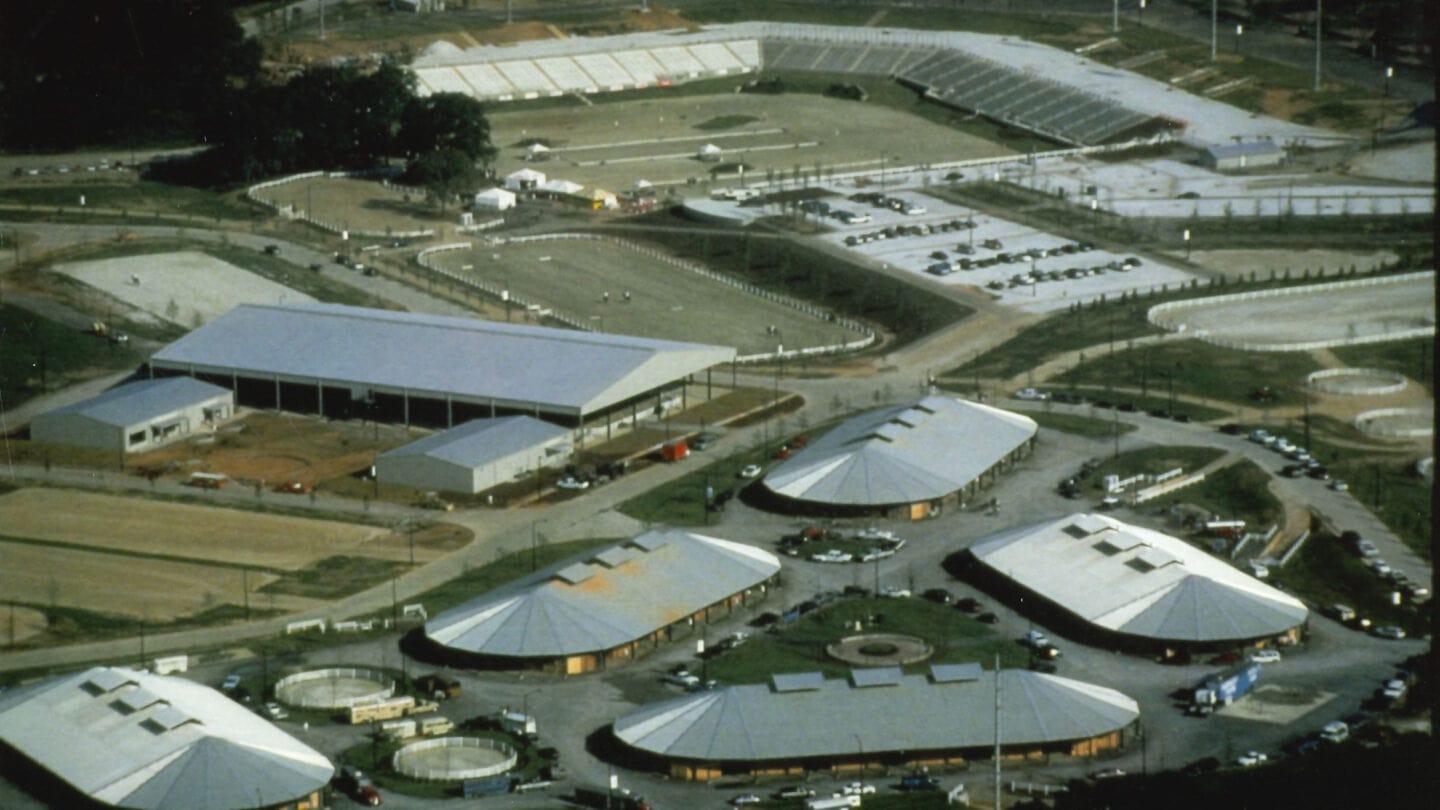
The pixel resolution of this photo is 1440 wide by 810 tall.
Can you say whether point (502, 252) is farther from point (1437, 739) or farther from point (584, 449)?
point (1437, 739)

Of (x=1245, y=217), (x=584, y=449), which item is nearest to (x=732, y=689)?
(x=584, y=449)

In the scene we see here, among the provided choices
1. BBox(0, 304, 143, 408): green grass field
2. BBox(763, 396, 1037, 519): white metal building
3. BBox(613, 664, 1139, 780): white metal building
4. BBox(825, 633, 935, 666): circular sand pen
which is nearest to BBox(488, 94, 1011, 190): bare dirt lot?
BBox(0, 304, 143, 408): green grass field

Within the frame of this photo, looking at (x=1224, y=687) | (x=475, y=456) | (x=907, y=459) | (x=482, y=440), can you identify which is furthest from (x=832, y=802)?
(x=482, y=440)

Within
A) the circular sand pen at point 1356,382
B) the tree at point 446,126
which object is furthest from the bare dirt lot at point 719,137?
the circular sand pen at point 1356,382

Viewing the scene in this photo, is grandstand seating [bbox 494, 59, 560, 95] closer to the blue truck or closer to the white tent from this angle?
the white tent

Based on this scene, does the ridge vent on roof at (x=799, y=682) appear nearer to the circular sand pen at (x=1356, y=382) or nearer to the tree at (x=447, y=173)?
the circular sand pen at (x=1356, y=382)

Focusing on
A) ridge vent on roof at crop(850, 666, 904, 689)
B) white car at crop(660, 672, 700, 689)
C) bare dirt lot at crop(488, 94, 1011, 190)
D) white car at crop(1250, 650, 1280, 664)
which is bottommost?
white car at crop(1250, 650, 1280, 664)

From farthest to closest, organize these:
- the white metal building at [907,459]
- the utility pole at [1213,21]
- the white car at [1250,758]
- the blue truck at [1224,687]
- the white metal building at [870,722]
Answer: the utility pole at [1213,21] < the white metal building at [907,459] < the blue truck at [1224,687] < the white metal building at [870,722] < the white car at [1250,758]
